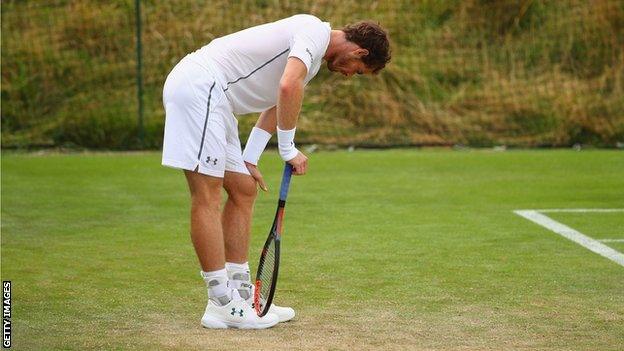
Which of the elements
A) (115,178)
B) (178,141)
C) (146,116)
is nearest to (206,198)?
(178,141)

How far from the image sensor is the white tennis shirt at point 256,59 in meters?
6.50

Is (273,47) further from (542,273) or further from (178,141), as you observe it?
(542,273)

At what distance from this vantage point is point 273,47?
6.54 metres

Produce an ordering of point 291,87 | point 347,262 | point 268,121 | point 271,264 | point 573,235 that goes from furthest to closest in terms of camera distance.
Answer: point 573,235 < point 347,262 < point 268,121 < point 271,264 < point 291,87

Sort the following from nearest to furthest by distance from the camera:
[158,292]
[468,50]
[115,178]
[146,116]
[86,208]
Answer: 1. [158,292]
2. [86,208]
3. [115,178]
4. [146,116]
5. [468,50]

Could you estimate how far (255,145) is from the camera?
6863 mm

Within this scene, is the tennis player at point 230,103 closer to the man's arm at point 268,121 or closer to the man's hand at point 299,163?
the man's hand at point 299,163

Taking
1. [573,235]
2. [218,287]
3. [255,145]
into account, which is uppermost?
[255,145]

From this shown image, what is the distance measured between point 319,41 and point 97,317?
173 centimetres

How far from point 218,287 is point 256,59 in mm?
1116

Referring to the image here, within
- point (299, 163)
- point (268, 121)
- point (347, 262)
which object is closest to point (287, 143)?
point (299, 163)

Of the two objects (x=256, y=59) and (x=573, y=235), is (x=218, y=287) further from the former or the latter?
Result: (x=573, y=235)

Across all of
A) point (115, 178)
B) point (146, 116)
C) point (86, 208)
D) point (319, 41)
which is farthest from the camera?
point (146, 116)

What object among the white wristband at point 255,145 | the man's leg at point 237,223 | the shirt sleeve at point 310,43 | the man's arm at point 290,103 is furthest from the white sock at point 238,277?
the shirt sleeve at point 310,43
